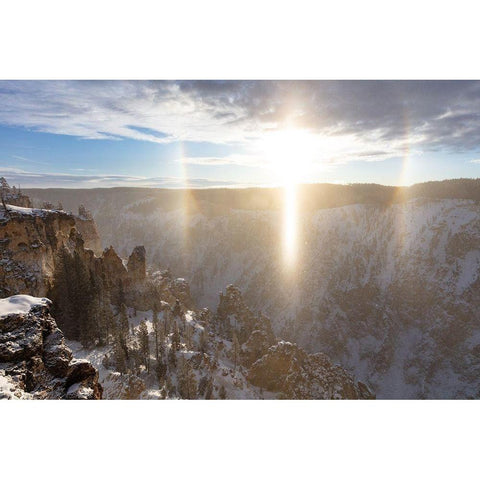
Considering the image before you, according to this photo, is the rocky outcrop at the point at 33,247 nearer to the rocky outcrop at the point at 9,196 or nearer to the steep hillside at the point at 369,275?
the rocky outcrop at the point at 9,196

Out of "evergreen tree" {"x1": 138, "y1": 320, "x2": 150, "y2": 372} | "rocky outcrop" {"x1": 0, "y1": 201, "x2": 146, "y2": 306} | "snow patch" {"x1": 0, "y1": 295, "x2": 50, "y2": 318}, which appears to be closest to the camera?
"snow patch" {"x1": 0, "y1": 295, "x2": 50, "y2": 318}

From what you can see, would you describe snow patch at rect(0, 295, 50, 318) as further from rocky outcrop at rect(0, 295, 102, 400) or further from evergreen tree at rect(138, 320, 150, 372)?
evergreen tree at rect(138, 320, 150, 372)

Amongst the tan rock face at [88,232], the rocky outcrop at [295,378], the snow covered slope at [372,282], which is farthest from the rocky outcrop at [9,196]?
the snow covered slope at [372,282]

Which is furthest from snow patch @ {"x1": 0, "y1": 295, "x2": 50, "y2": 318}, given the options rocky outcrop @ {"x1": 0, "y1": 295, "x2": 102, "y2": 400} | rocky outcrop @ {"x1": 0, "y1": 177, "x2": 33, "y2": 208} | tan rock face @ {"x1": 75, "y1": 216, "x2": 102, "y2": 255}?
tan rock face @ {"x1": 75, "y1": 216, "x2": 102, "y2": 255}

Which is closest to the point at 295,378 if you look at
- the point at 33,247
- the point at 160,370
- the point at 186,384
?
the point at 186,384

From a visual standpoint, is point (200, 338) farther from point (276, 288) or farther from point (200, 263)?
point (200, 263)

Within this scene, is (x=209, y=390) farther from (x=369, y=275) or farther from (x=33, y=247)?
(x=369, y=275)
